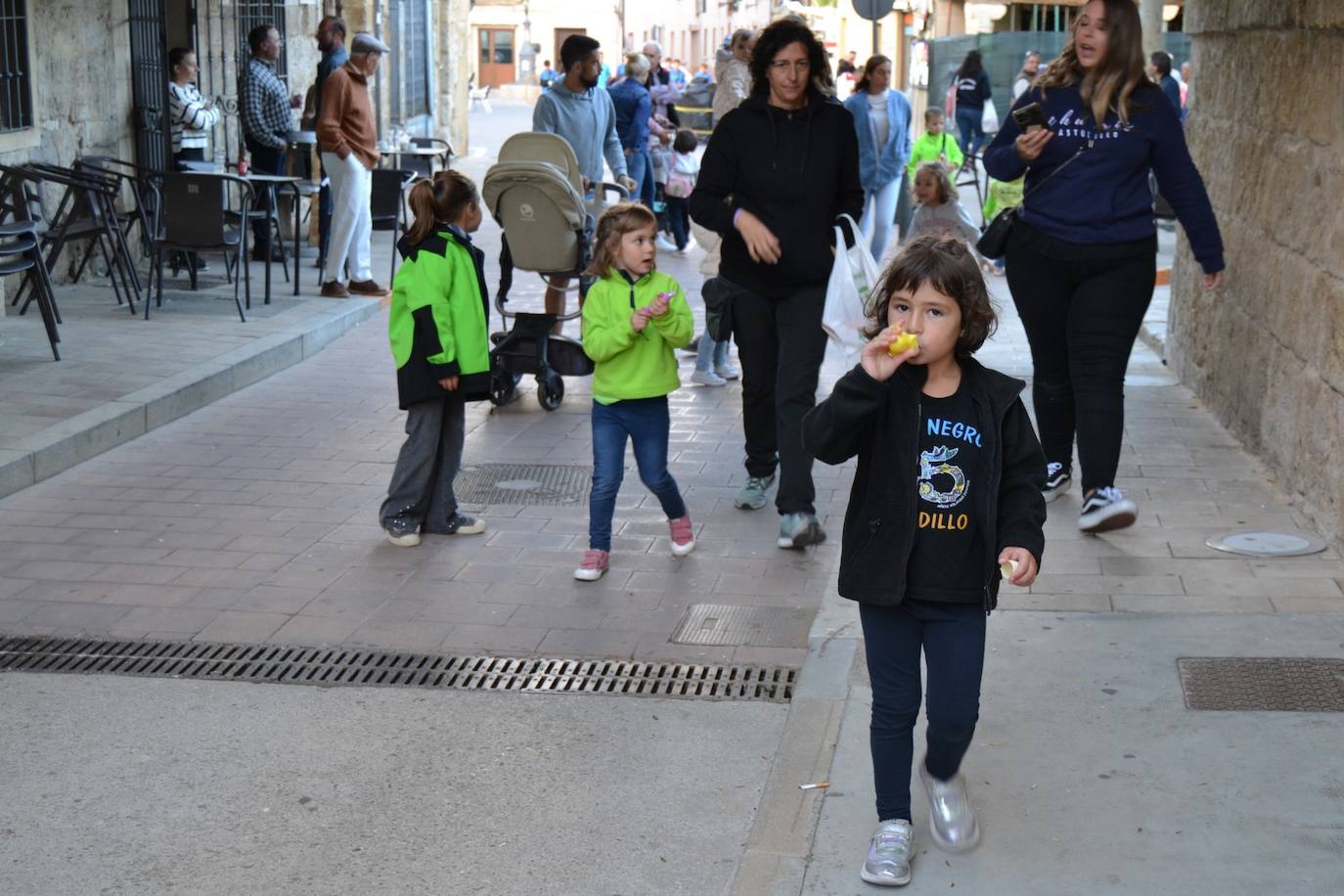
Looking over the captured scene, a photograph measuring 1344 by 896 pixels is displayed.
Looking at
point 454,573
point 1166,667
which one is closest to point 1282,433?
point 1166,667

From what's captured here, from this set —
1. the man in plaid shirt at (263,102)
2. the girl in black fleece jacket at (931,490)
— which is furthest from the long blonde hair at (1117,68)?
the man in plaid shirt at (263,102)

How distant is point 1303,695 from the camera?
4652 millimetres

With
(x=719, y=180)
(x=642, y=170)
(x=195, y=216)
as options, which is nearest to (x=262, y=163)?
(x=642, y=170)

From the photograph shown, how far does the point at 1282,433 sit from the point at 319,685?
4.07 meters

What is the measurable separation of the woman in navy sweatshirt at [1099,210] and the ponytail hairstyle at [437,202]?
1974 mm

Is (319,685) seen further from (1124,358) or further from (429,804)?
(1124,358)

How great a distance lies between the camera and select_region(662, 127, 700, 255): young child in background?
15992mm

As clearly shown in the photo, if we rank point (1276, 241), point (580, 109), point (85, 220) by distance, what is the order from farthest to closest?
point (85, 220) → point (580, 109) → point (1276, 241)

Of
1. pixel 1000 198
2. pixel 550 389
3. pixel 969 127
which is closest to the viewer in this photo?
pixel 550 389

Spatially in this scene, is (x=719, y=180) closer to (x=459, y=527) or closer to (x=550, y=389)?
(x=459, y=527)

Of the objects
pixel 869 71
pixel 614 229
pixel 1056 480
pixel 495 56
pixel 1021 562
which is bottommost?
pixel 1056 480

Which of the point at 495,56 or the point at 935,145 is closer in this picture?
the point at 935,145

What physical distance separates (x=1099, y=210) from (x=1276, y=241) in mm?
1638

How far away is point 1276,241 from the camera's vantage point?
7.47 meters
